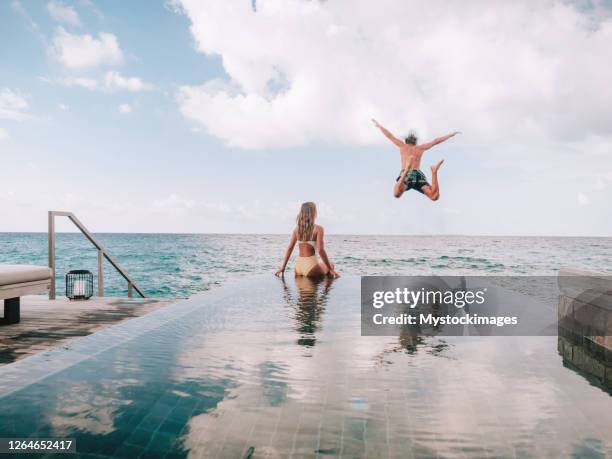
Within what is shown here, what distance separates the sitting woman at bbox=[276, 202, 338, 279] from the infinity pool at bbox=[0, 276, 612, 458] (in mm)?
3067

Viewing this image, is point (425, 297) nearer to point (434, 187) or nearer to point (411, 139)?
point (434, 187)

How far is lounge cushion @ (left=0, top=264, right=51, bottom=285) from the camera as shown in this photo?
472cm

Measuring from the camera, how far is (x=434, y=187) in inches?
339

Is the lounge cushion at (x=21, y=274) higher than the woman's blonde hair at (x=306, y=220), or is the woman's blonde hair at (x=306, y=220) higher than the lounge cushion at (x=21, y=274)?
the woman's blonde hair at (x=306, y=220)

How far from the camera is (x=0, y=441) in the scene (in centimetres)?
150

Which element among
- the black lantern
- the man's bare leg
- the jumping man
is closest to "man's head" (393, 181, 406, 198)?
the jumping man

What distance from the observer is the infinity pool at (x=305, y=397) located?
58.0 inches

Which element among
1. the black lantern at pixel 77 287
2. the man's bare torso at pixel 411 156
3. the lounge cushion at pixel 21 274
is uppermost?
the man's bare torso at pixel 411 156

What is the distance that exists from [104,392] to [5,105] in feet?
202

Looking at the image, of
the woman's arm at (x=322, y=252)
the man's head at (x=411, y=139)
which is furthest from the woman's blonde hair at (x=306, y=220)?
the man's head at (x=411, y=139)

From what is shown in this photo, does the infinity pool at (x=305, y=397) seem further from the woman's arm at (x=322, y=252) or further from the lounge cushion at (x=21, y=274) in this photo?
the woman's arm at (x=322, y=252)

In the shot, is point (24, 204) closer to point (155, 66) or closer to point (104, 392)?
point (155, 66)

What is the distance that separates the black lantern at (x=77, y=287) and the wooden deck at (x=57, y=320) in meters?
0.12

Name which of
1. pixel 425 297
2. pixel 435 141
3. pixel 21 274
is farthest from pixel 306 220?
pixel 435 141
